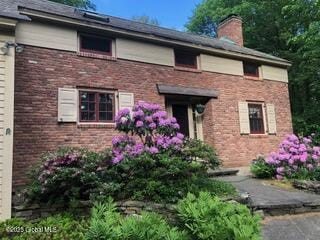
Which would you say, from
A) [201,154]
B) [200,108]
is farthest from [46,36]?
[200,108]

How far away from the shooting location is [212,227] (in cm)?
391

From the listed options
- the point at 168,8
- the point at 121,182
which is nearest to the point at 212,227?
the point at 121,182

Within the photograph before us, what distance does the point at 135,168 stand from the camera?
576 cm

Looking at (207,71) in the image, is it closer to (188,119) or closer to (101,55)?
(188,119)

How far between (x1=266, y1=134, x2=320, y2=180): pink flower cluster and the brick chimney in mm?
7735

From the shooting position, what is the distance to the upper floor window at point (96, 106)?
28.6 ft

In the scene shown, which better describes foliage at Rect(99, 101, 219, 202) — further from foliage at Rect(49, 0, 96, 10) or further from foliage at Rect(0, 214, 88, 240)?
foliage at Rect(49, 0, 96, 10)

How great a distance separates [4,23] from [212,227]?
5556 mm

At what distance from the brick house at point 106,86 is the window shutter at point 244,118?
0.04 meters

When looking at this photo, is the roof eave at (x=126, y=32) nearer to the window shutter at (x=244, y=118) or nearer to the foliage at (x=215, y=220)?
the window shutter at (x=244, y=118)

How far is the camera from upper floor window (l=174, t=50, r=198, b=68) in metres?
11.0

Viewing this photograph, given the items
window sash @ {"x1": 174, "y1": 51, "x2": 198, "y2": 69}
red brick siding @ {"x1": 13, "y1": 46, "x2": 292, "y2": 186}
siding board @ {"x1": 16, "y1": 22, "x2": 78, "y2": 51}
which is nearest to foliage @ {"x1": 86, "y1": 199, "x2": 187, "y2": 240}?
red brick siding @ {"x1": 13, "y1": 46, "x2": 292, "y2": 186}

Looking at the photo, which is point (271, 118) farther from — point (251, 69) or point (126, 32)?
point (126, 32)

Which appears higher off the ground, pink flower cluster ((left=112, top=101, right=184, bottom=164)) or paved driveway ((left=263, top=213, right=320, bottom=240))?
pink flower cluster ((left=112, top=101, right=184, bottom=164))
